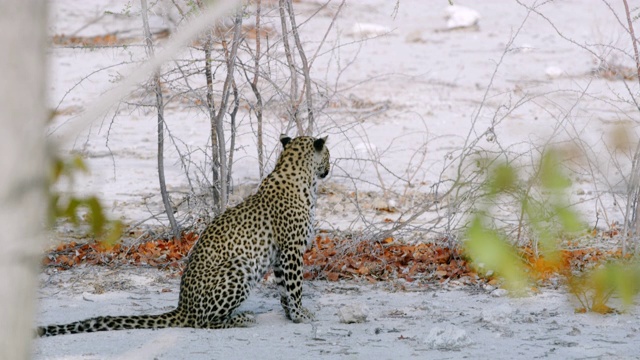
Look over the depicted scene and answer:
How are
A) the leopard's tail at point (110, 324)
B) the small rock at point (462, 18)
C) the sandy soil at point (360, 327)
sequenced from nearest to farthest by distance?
1. the sandy soil at point (360, 327)
2. the leopard's tail at point (110, 324)
3. the small rock at point (462, 18)

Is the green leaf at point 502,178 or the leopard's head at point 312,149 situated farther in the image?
the leopard's head at point 312,149

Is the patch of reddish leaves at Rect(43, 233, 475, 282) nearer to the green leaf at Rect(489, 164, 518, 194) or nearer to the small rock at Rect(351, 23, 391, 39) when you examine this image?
the green leaf at Rect(489, 164, 518, 194)

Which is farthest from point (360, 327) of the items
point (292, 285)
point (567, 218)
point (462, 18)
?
point (462, 18)

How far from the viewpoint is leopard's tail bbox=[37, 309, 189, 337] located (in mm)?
6797

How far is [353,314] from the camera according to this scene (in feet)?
23.6

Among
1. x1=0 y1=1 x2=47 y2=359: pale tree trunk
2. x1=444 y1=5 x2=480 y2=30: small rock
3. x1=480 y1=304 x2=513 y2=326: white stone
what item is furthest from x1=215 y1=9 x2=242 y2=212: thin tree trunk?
x1=444 y1=5 x2=480 y2=30: small rock

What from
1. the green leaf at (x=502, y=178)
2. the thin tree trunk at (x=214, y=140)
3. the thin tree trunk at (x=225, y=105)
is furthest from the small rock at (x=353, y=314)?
the green leaf at (x=502, y=178)

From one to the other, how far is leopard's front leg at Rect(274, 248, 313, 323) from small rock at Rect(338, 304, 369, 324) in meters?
0.27

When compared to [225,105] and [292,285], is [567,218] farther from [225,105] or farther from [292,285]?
[225,105]

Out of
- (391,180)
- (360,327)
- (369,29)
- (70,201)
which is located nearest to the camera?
(70,201)

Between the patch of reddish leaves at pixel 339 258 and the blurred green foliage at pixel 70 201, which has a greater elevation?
the blurred green foliage at pixel 70 201

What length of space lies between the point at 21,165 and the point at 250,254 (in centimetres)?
500

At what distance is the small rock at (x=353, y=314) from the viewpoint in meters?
7.21

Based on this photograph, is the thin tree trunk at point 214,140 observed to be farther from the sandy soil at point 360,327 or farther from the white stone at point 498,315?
the white stone at point 498,315
